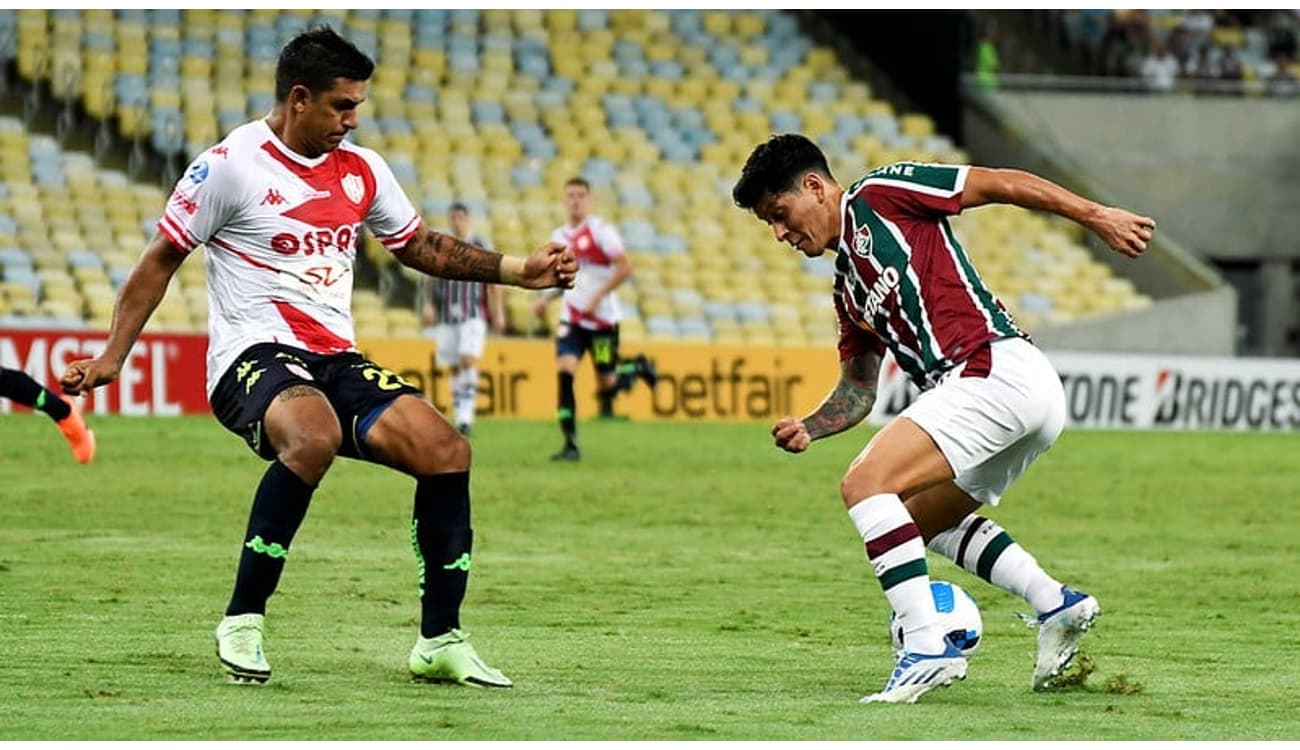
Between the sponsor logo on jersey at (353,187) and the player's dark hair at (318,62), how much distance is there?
0.38m

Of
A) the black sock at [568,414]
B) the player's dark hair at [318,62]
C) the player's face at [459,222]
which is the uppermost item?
the player's dark hair at [318,62]

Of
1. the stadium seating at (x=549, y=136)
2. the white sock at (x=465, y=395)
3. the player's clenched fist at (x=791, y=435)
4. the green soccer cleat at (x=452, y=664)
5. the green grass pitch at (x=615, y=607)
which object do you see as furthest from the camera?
the stadium seating at (x=549, y=136)

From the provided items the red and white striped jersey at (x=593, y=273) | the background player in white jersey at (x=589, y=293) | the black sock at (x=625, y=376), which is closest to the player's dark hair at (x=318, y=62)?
the background player in white jersey at (x=589, y=293)

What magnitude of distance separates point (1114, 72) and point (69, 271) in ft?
54.4

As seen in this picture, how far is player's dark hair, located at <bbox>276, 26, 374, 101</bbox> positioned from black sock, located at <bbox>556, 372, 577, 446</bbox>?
11562 mm

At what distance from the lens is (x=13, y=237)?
1022 inches

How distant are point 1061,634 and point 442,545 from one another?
2.03 m

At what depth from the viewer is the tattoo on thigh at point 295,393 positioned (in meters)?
7.54

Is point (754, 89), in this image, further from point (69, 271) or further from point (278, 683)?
point (278, 683)

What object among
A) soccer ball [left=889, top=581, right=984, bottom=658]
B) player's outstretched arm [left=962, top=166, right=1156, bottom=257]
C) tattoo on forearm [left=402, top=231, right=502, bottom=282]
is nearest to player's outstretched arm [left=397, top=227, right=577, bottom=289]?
tattoo on forearm [left=402, top=231, right=502, bottom=282]

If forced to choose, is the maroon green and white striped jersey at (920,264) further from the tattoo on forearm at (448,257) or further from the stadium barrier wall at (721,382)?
the stadium barrier wall at (721,382)

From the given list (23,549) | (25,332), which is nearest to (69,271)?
(25,332)

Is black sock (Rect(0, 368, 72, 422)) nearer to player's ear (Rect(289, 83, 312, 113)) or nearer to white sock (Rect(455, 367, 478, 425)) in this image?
white sock (Rect(455, 367, 478, 425))

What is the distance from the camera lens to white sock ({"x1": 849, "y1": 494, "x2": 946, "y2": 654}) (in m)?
7.51
